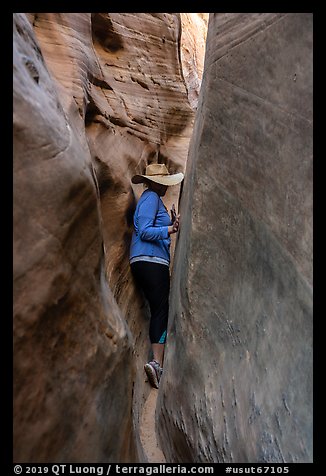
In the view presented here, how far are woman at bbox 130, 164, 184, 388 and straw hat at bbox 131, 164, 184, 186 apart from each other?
0.01 m

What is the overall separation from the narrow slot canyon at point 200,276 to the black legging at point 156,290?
607 mm

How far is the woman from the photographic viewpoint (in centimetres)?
367

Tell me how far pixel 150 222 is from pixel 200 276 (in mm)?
1199

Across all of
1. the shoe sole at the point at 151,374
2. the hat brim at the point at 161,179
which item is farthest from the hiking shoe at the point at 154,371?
the hat brim at the point at 161,179

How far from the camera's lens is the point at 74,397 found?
1.76 metres

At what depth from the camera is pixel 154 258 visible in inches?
147

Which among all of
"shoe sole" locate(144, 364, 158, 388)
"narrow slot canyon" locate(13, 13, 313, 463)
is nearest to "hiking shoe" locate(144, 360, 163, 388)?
"shoe sole" locate(144, 364, 158, 388)

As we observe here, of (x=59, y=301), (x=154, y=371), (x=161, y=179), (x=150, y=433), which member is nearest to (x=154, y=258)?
(x=161, y=179)

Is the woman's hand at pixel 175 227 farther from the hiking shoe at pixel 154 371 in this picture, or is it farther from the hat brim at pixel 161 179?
the hiking shoe at pixel 154 371

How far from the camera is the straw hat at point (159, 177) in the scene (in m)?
3.91
